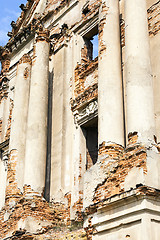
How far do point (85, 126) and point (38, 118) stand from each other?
4.19 feet

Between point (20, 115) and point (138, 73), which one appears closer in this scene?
point (138, 73)

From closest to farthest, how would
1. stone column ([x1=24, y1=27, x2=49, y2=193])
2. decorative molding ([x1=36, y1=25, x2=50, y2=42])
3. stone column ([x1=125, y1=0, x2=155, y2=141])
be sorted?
stone column ([x1=125, y1=0, x2=155, y2=141]) → stone column ([x1=24, y1=27, x2=49, y2=193]) → decorative molding ([x1=36, y1=25, x2=50, y2=42])

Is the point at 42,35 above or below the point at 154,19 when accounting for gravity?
Result: above

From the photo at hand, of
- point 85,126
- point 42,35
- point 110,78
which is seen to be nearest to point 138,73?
point 110,78

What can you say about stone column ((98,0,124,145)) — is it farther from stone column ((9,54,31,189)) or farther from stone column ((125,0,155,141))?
stone column ((9,54,31,189))

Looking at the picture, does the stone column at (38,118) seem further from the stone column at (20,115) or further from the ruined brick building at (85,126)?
the stone column at (20,115)

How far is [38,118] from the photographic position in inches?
416

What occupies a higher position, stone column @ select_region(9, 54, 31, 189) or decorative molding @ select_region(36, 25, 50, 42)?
decorative molding @ select_region(36, 25, 50, 42)

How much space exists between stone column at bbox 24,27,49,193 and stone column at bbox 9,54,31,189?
2.73 feet

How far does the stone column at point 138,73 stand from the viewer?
23.3ft

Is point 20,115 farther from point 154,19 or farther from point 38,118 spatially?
point 154,19

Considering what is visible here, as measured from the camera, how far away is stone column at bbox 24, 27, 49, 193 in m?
9.90

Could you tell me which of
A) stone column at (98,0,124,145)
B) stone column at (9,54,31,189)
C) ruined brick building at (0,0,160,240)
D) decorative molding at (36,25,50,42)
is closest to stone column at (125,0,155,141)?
ruined brick building at (0,0,160,240)

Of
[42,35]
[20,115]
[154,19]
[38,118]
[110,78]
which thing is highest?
[42,35]
